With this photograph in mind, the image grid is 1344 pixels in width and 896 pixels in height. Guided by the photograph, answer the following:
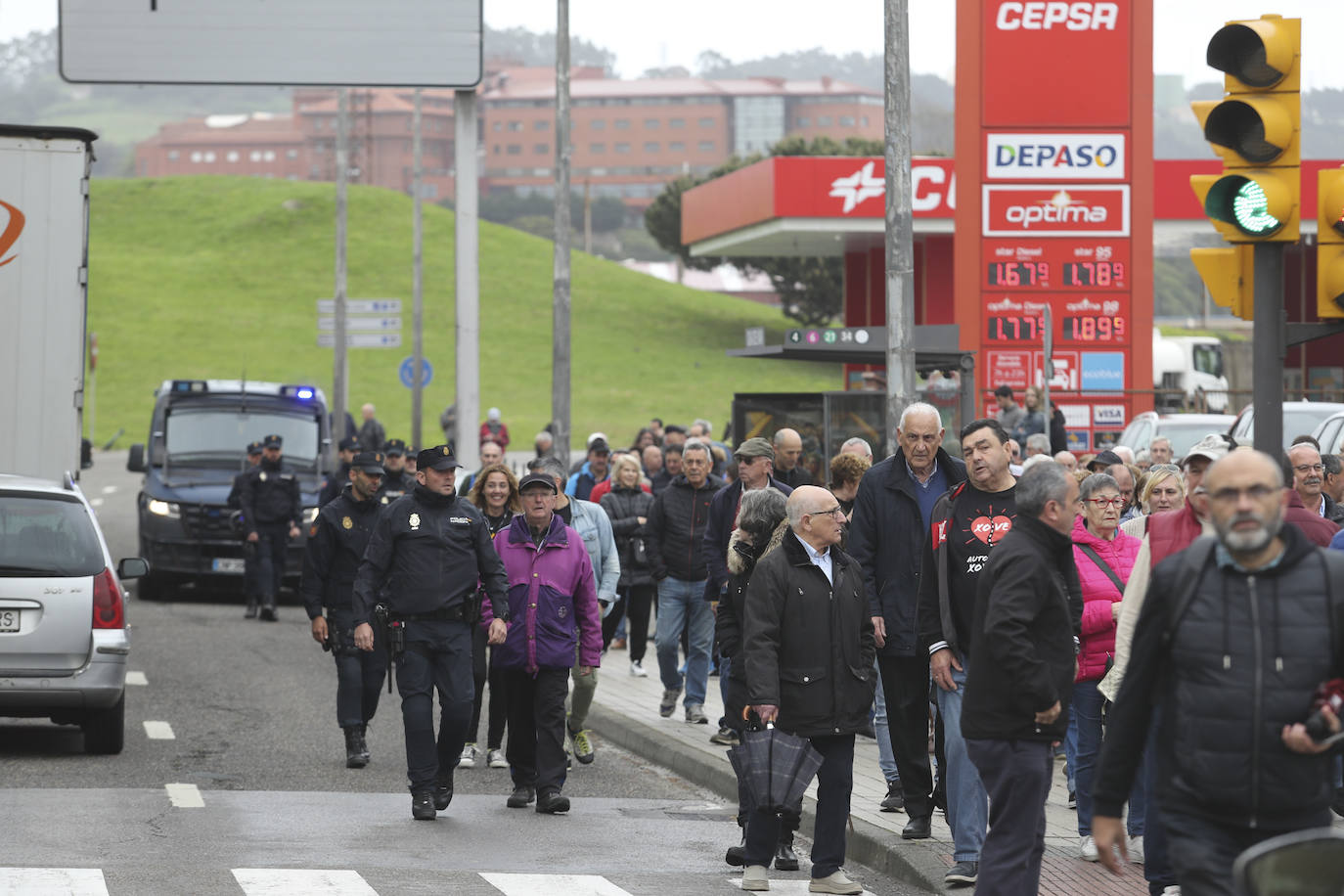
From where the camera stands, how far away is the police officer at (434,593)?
10.6 metres

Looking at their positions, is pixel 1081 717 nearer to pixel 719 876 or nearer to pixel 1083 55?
pixel 719 876

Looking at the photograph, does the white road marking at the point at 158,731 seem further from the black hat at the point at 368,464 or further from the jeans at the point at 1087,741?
the jeans at the point at 1087,741

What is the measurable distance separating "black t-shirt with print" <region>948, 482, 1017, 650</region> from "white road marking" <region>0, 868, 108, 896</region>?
143 inches

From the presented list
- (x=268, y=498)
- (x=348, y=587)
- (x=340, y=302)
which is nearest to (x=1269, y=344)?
(x=348, y=587)

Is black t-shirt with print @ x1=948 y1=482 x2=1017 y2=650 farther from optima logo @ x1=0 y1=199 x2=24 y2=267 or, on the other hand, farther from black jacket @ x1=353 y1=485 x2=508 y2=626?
optima logo @ x1=0 y1=199 x2=24 y2=267

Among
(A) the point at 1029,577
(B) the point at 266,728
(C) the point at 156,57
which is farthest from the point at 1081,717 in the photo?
(C) the point at 156,57

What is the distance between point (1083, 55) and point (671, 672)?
15650 millimetres

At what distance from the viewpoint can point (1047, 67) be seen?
88.5 ft

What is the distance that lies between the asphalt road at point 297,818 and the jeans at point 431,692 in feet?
0.98

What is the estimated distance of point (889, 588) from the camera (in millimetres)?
9664

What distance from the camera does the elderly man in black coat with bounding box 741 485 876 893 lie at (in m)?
8.34

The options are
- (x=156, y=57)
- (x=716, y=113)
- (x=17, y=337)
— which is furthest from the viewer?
(x=716, y=113)

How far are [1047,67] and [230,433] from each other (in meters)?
11.7

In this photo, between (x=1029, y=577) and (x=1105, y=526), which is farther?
(x=1105, y=526)
